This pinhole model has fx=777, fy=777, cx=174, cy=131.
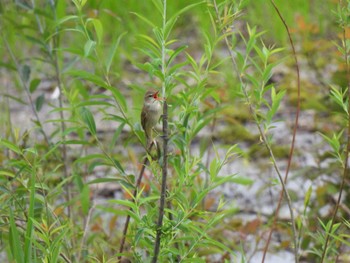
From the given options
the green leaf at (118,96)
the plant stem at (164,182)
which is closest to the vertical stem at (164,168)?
the plant stem at (164,182)

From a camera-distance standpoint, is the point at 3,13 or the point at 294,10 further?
the point at 294,10

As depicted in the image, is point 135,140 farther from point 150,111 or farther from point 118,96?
point 150,111

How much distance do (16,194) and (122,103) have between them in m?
0.48

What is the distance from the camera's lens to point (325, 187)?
3516 millimetres

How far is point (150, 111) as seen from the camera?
221 cm

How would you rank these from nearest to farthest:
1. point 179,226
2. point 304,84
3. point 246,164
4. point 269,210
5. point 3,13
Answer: point 179,226 → point 3,13 → point 269,210 → point 246,164 → point 304,84

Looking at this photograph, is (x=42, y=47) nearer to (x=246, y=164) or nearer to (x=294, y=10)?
(x=246, y=164)

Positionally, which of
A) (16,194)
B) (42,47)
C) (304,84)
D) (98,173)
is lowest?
(98,173)

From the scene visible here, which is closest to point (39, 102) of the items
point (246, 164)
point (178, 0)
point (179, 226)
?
point (179, 226)

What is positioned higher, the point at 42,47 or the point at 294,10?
the point at 42,47

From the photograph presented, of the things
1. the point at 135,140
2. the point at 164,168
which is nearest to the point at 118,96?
the point at 164,168

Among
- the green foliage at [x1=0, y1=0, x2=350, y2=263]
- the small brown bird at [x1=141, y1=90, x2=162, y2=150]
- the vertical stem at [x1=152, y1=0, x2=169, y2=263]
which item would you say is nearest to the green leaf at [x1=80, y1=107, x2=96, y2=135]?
the green foliage at [x1=0, y1=0, x2=350, y2=263]

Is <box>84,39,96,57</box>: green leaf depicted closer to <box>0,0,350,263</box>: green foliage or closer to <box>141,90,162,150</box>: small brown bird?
<box>0,0,350,263</box>: green foliage

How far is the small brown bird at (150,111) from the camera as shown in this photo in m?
2.21
